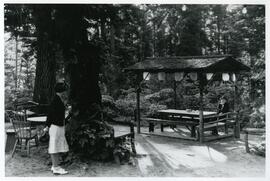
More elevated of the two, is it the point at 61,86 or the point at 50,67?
the point at 50,67

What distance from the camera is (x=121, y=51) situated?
23.6 meters

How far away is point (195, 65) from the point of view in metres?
12.0

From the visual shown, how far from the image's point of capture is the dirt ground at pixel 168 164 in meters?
8.22

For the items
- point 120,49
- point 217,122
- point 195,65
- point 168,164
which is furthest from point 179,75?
point 120,49

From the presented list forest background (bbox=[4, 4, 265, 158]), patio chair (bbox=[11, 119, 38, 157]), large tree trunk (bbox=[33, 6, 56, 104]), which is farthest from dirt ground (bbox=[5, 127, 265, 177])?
large tree trunk (bbox=[33, 6, 56, 104])

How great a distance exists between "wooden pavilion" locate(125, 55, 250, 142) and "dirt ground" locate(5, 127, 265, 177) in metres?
1.55

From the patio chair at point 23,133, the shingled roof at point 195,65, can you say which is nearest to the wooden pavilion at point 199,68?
the shingled roof at point 195,65

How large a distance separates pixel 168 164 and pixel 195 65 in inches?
163

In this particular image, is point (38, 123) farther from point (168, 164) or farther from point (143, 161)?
point (168, 164)

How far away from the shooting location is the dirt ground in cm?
822

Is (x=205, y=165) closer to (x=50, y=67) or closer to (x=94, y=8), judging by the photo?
(x=94, y=8)

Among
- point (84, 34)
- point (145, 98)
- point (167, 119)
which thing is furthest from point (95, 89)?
point (145, 98)

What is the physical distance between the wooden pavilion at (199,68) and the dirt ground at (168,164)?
1.55 meters

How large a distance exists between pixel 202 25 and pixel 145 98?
38.8ft
